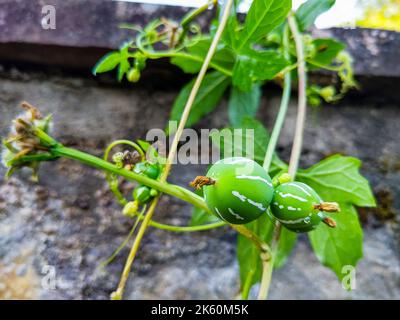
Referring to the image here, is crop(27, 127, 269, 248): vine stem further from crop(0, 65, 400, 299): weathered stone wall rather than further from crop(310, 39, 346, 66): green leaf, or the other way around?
crop(310, 39, 346, 66): green leaf

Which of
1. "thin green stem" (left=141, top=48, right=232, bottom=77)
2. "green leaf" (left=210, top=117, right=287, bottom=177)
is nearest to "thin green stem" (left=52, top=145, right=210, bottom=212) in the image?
"green leaf" (left=210, top=117, right=287, bottom=177)

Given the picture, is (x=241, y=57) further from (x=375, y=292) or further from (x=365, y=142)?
(x=375, y=292)

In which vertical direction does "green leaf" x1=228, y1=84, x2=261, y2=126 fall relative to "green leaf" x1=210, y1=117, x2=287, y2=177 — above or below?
above

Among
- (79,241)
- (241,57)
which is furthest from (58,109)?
(241,57)

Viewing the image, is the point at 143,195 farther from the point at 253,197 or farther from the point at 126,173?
the point at 253,197

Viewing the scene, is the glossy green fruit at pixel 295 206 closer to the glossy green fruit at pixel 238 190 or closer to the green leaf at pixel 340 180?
the glossy green fruit at pixel 238 190

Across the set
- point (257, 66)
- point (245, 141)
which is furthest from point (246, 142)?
point (257, 66)

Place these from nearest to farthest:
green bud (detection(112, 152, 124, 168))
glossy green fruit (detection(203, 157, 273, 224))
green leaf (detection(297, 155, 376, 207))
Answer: glossy green fruit (detection(203, 157, 273, 224)), green bud (detection(112, 152, 124, 168)), green leaf (detection(297, 155, 376, 207))
